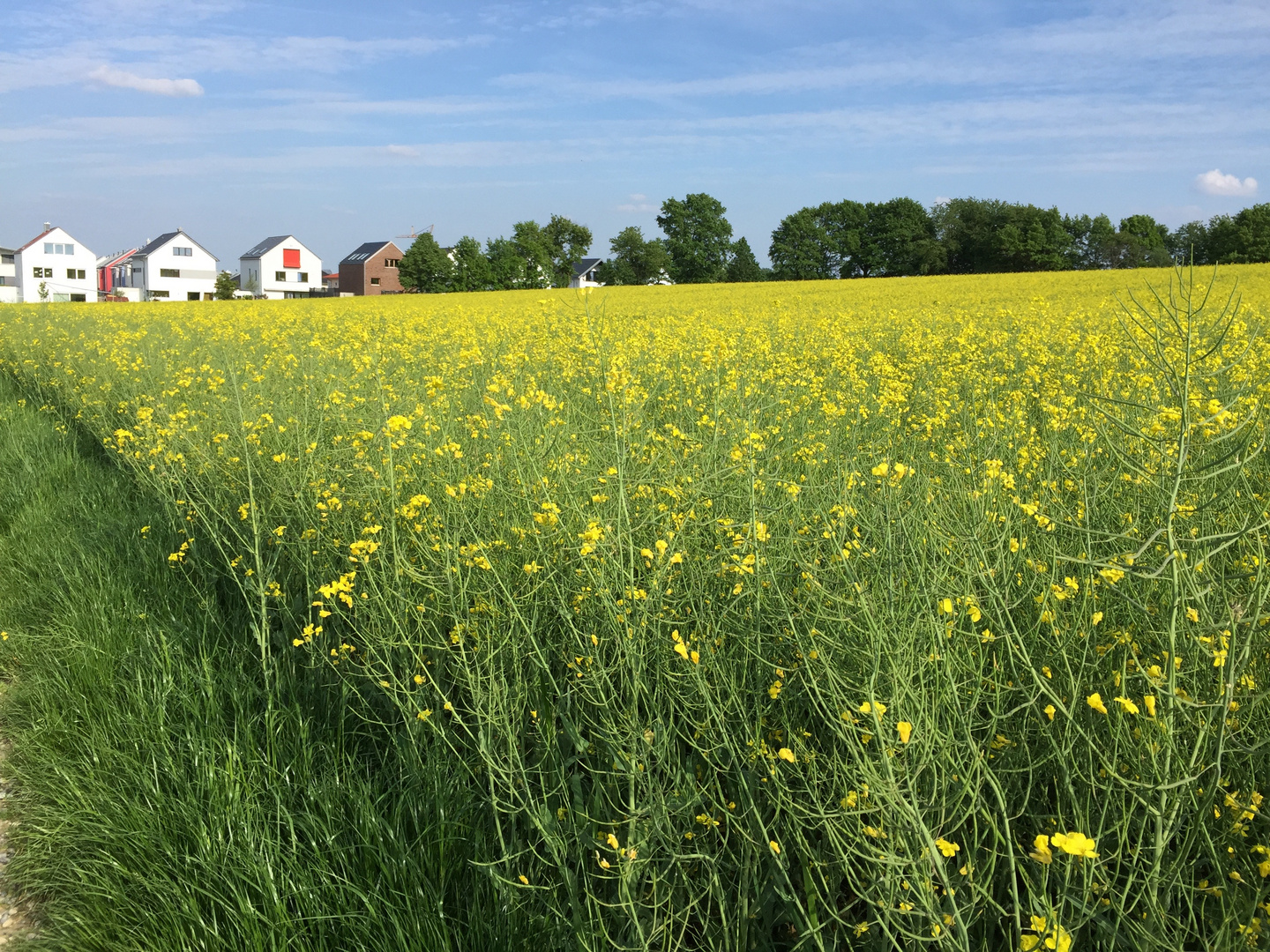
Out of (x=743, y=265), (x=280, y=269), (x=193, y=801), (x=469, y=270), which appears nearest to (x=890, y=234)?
(x=743, y=265)

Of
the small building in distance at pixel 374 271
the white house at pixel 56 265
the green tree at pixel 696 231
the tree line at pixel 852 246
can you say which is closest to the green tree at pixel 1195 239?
the tree line at pixel 852 246

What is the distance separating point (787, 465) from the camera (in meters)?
4.11

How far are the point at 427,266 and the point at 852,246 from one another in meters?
32.4

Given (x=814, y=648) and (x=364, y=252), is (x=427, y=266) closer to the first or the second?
(x=364, y=252)

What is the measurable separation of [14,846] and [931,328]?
10743mm

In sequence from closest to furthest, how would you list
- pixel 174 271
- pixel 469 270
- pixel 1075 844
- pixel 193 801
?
pixel 1075 844 → pixel 193 801 → pixel 469 270 → pixel 174 271

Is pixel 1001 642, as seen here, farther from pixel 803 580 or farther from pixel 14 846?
pixel 14 846

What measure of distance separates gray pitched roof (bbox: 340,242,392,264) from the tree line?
15.0 meters

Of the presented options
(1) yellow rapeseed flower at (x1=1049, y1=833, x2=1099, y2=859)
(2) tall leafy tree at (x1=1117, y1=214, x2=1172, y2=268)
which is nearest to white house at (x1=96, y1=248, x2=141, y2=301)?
(2) tall leafy tree at (x1=1117, y1=214, x2=1172, y2=268)

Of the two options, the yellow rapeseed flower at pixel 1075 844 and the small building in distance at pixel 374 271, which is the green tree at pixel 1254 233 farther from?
the small building in distance at pixel 374 271

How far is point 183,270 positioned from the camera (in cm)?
7838

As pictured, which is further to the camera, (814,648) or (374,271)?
(374,271)

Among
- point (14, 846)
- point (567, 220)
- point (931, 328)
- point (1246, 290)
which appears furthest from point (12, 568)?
point (567, 220)

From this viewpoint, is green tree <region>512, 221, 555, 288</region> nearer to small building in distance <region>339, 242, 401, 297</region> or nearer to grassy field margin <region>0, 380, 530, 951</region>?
small building in distance <region>339, 242, 401, 297</region>
